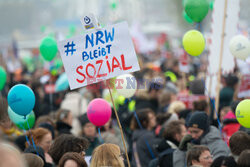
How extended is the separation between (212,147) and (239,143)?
0.65m

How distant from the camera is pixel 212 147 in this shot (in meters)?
5.11

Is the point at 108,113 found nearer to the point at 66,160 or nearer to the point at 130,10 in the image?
the point at 66,160

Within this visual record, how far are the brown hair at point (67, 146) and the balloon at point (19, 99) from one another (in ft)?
1.69

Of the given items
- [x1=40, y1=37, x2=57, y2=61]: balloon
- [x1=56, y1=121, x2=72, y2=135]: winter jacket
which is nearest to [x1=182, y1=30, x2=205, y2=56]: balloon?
[x1=56, y1=121, x2=72, y2=135]: winter jacket

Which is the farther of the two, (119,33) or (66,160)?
(119,33)

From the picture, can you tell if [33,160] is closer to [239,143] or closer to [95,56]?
[95,56]

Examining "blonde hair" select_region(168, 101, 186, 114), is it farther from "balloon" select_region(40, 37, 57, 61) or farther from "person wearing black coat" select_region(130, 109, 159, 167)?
"balloon" select_region(40, 37, 57, 61)

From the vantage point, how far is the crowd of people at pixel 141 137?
4094mm

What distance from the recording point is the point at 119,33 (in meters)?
4.66

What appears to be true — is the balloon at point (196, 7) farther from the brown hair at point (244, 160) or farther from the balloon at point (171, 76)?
the balloon at point (171, 76)

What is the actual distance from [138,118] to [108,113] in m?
1.33

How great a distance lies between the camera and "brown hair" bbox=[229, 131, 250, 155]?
4484mm

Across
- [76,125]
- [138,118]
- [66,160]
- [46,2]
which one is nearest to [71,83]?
[66,160]

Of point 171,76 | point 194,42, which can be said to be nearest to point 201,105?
point 194,42
